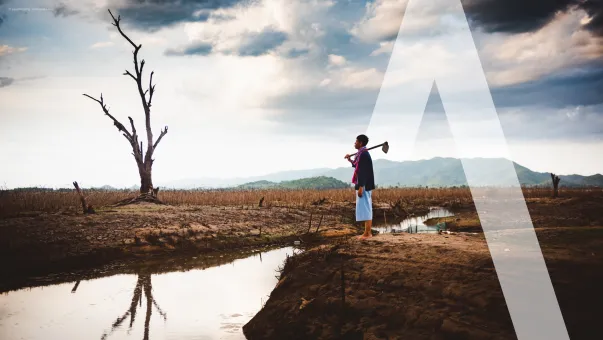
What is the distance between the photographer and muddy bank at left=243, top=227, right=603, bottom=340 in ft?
16.1

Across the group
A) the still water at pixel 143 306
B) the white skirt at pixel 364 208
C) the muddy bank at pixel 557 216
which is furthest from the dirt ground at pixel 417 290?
the muddy bank at pixel 557 216

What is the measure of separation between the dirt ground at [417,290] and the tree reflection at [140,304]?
2.39 meters

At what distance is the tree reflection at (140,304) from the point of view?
7987mm

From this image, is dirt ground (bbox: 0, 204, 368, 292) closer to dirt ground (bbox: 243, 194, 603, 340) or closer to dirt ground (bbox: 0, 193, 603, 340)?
dirt ground (bbox: 0, 193, 603, 340)

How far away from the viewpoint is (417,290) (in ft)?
19.2

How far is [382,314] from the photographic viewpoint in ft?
19.0

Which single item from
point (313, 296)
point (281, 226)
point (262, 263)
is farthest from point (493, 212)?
point (313, 296)

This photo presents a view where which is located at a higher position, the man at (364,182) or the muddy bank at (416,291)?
the man at (364,182)

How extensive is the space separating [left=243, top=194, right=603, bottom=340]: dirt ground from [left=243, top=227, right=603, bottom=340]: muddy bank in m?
0.01

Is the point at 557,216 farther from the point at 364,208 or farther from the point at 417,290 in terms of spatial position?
the point at 417,290

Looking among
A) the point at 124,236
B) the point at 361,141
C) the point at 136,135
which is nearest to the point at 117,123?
the point at 136,135

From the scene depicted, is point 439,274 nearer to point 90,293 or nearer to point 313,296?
point 313,296

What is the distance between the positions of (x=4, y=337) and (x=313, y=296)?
538cm

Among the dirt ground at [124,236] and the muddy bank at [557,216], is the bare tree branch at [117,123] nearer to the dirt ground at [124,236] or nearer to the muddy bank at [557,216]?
the dirt ground at [124,236]
